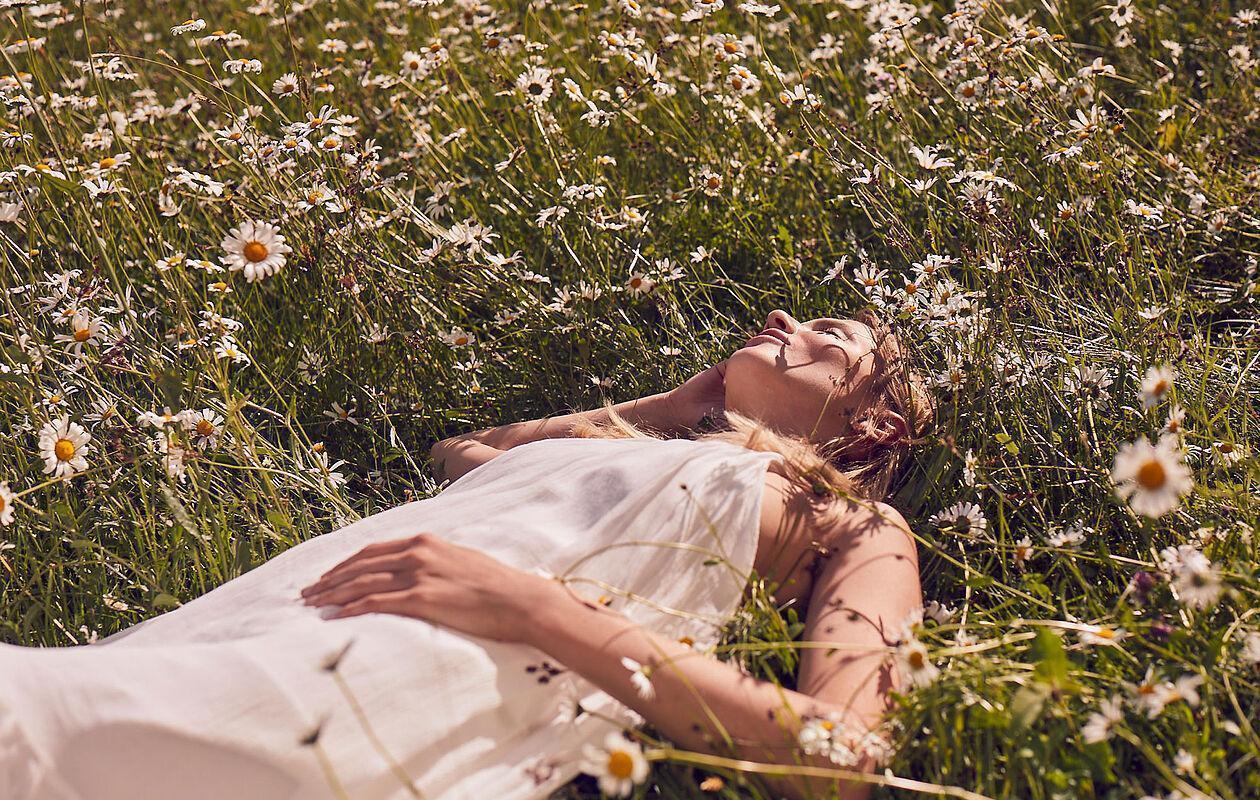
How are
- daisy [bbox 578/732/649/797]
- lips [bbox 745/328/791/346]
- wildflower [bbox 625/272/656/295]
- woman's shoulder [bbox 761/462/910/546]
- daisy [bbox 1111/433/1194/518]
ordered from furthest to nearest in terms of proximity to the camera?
wildflower [bbox 625/272/656/295]
lips [bbox 745/328/791/346]
woman's shoulder [bbox 761/462/910/546]
daisy [bbox 1111/433/1194/518]
daisy [bbox 578/732/649/797]

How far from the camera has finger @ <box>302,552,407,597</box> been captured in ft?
6.18

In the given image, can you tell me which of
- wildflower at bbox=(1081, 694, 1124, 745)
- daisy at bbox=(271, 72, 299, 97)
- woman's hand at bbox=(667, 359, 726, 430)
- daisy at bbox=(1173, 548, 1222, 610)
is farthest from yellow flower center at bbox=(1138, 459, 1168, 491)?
daisy at bbox=(271, 72, 299, 97)

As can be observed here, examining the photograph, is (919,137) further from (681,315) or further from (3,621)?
(3,621)

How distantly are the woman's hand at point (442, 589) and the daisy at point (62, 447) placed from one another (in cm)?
62

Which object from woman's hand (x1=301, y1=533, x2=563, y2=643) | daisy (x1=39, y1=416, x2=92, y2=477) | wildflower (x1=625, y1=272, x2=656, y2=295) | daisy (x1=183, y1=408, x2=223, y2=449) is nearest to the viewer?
woman's hand (x1=301, y1=533, x2=563, y2=643)

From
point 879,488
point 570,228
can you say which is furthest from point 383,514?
point 570,228

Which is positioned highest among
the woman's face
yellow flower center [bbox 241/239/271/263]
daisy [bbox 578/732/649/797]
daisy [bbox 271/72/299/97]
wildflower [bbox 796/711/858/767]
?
daisy [bbox 271/72/299/97]

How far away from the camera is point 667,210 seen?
11.2ft

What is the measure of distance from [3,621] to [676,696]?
1478 millimetres

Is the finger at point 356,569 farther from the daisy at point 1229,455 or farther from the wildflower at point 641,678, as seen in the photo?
the daisy at point 1229,455

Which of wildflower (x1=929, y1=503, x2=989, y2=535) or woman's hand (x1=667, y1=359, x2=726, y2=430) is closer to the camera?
wildflower (x1=929, y1=503, x2=989, y2=535)

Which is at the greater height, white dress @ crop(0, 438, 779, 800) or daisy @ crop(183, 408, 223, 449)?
daisy @ crop(183, 408, 223, 449)

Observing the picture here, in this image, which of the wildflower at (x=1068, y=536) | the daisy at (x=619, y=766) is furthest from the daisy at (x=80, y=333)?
the wildflower at (x=1068, y=536)

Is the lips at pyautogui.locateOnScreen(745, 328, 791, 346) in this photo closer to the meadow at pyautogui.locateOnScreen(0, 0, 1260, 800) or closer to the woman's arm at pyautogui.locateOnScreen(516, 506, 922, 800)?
the meadow at pyautogui.locateOnScreen(0, 0, 1260, 800)
